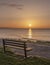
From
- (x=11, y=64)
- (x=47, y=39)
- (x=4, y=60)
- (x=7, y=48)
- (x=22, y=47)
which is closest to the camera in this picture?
(x=11, y=64)

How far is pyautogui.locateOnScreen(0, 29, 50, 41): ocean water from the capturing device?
14.4m

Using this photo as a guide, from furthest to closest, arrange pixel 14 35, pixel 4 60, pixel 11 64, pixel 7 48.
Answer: pixel 14 35
pixel 7 48
pixel 4 60
pixel 11 64

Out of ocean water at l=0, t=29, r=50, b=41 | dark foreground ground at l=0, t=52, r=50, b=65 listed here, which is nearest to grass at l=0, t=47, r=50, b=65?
dark foreground ground at l=0, t=52, r=50, b=65

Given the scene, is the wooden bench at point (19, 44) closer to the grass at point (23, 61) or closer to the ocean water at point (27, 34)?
the grass at point (23, 61)

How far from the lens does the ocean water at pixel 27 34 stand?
567 inches

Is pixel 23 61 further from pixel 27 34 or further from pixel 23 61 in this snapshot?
pixel 27 34

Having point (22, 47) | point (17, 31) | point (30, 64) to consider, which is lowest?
point (30, 64)

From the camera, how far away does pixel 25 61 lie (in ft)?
24.3

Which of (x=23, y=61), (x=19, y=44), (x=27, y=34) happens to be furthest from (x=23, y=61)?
(x=27, y=34)

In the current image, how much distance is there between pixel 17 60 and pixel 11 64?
578 mm

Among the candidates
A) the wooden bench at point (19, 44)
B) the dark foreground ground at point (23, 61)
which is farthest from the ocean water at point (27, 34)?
the dark foreground ground at point (23, 61)

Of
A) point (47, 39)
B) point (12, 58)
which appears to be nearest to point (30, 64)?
point (12, 58)

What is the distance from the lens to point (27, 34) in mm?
15648

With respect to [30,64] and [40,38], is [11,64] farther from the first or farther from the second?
[40,38]
